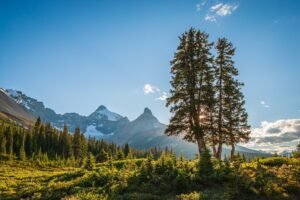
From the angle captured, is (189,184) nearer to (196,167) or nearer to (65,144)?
(196,167)

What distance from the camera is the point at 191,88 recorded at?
27.4m

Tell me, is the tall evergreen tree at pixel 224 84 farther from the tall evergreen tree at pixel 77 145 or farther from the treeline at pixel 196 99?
the tall evergreen tree at pixel 77 145

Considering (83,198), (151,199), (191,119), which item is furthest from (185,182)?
(191,119)

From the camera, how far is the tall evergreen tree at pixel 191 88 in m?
27.5

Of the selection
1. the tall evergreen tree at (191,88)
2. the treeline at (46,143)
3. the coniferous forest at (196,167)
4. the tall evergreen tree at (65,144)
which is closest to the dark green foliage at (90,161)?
the coniferous forest at (196,167)

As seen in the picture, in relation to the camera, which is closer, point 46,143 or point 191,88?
point 191,88

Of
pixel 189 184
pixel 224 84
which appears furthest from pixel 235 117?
pixel 189 184

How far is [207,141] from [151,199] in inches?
669

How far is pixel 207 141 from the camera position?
1148 inches

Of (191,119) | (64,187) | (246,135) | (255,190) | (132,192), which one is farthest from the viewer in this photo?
(246,135)

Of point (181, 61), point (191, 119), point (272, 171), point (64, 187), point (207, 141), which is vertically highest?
point (181, 61)

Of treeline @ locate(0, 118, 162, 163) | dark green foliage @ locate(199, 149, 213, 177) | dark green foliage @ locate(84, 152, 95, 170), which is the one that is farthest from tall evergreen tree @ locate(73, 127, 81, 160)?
dark green foliage @ locate(199, 149, 213, 177)

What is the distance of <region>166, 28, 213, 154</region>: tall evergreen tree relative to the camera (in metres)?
27.5

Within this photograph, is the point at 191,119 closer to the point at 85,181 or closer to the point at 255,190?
the point at 85,181
